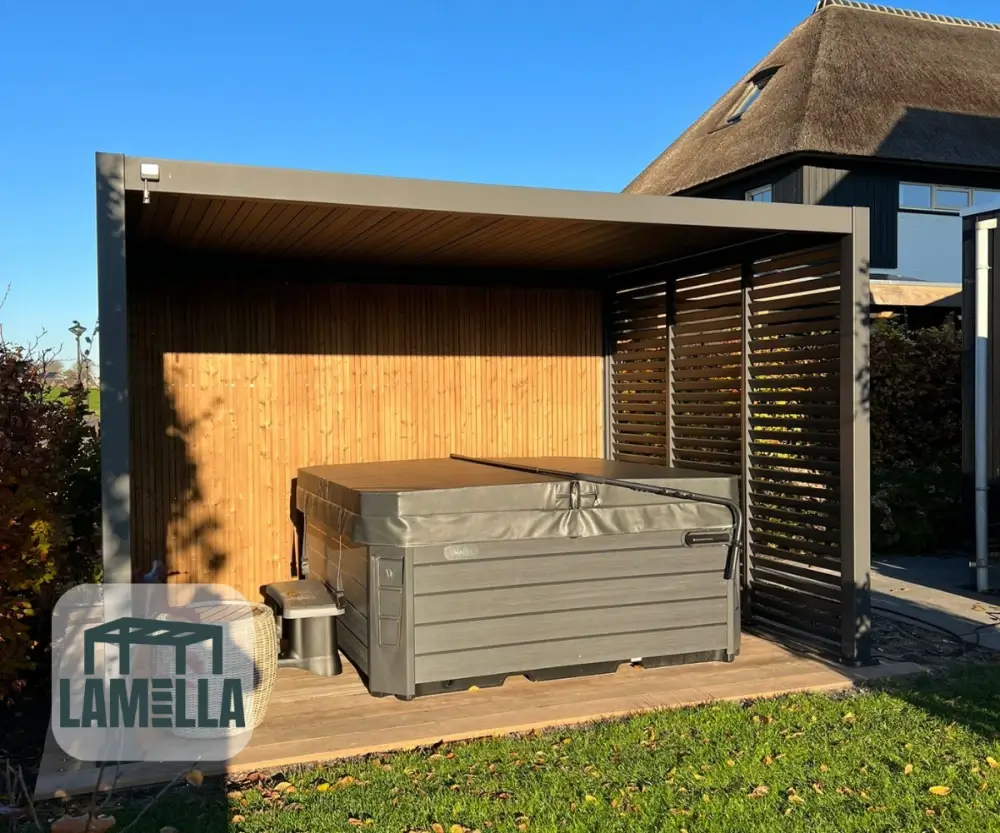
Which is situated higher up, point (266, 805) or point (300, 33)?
point (300, 33)

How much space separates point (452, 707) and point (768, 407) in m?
2.50

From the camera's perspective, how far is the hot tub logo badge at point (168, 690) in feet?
13.5

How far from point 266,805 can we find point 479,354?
4035mm

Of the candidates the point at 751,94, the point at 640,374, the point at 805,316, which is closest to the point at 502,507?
the point at 805,316

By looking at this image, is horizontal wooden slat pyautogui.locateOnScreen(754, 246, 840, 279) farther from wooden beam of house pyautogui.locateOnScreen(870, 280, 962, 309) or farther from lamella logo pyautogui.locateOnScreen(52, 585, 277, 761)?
wooden beam of house pyautogui.locateOnScreen(870, 280, 962, 309)

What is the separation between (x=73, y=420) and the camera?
538 cm

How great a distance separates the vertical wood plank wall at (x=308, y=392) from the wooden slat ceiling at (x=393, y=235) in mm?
521

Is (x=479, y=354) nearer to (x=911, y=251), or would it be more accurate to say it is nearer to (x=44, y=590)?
(x=44, y=590)

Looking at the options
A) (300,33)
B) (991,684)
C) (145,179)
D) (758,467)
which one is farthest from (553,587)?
(300,33)

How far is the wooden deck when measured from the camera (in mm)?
3869

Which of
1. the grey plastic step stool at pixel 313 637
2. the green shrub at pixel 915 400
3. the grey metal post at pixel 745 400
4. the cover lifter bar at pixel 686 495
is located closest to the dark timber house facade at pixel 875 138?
the green shrub at pixel 915 400

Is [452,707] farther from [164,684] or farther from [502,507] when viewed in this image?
[164,684]

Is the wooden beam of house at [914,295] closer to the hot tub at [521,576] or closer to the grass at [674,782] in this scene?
the hot tub at [521,576]

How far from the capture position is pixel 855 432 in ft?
16.4
